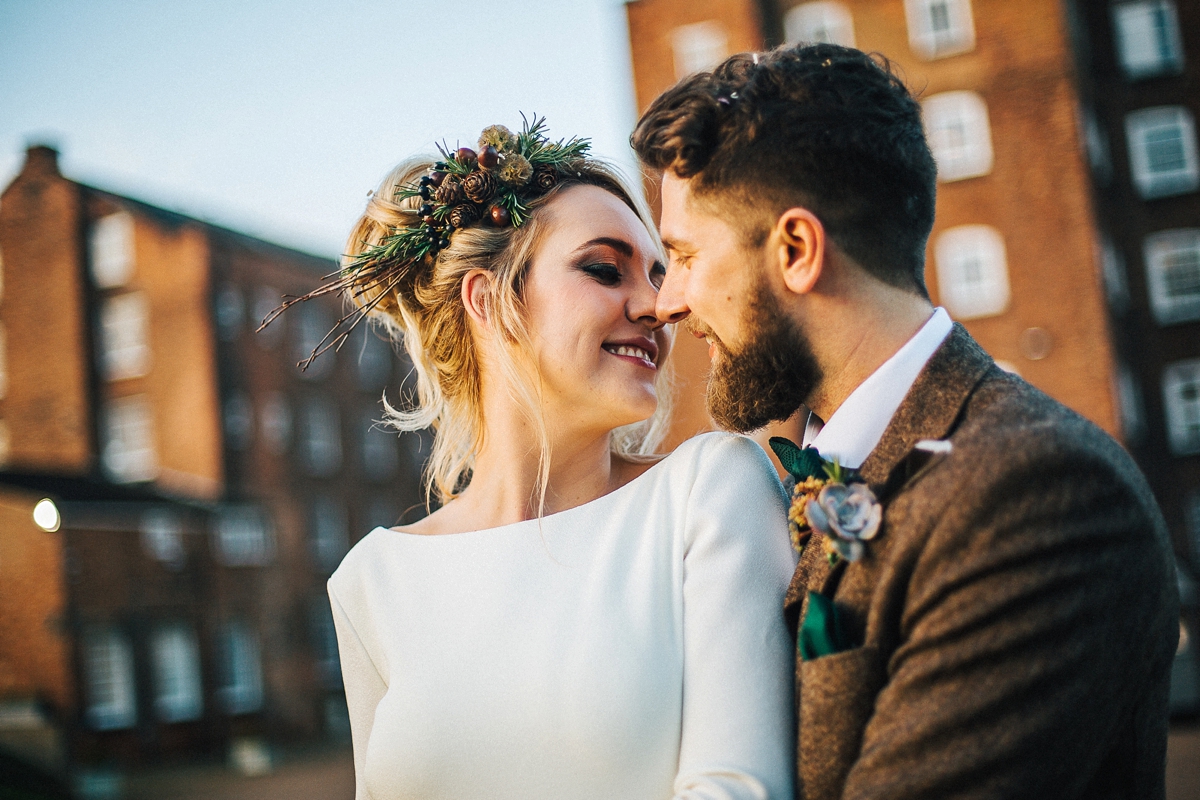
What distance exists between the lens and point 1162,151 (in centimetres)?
2502

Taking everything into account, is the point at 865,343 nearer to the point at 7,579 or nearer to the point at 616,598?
the point at 616,598

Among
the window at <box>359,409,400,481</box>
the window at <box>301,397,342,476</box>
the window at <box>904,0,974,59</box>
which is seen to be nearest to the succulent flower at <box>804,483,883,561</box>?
the window at <box>904,0,974,59</box>

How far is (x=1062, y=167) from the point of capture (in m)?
21.6

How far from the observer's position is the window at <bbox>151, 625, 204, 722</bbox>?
24.8m

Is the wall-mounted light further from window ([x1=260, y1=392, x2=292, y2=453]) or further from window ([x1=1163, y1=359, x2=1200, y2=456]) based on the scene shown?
window ([x1=1163, y1=359, x2=1200, y2=456])

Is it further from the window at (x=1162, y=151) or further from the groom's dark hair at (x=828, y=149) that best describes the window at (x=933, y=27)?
the groom's dark hair at (x=828, y=149)

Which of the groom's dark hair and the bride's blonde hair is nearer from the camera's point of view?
the groom's dark hair

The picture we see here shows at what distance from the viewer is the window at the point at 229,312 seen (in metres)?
28.7

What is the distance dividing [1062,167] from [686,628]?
72.2 feet

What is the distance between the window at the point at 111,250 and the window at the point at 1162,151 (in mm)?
26152

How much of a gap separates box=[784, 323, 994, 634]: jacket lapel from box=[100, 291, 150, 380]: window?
28977mm

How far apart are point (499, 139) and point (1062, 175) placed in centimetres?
2112

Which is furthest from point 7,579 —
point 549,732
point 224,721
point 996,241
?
point 549,732

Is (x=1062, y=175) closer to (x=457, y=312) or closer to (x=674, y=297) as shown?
A: (x=457, y=312)
